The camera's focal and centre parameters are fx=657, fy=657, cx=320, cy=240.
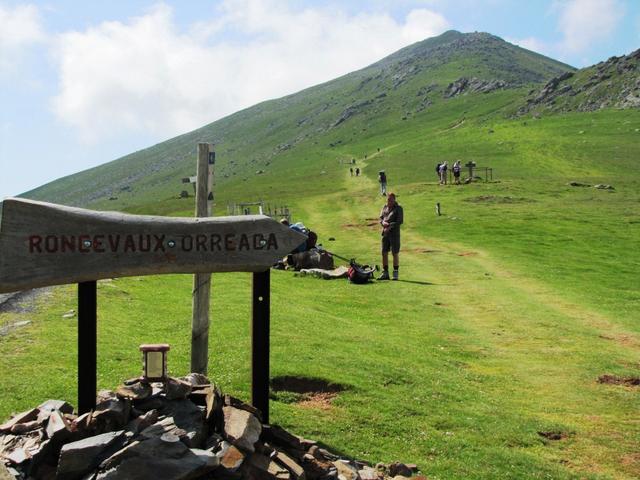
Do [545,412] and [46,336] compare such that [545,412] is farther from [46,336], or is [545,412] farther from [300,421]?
[46,336]

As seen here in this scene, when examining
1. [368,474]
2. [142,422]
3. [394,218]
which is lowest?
[368,474]

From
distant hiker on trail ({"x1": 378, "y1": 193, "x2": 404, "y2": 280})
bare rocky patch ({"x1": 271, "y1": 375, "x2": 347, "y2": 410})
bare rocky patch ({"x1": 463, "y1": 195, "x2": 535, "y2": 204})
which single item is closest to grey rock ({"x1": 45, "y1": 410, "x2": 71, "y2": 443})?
bare rocky patch ({"x1": 271, "y1": 375, "x2": 347, "y2": 410})

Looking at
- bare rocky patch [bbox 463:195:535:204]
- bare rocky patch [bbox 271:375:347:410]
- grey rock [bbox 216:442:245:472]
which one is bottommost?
bare rocky patch [bbox 271:375:347:410]

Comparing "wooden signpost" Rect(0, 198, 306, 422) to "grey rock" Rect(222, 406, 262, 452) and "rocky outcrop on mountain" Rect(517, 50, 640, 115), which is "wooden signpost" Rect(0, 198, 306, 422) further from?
"rocky outcrop on mountain" Rect(517, 50, 640, 115)

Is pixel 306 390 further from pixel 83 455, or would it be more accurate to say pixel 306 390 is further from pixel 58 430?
pixel 83 455

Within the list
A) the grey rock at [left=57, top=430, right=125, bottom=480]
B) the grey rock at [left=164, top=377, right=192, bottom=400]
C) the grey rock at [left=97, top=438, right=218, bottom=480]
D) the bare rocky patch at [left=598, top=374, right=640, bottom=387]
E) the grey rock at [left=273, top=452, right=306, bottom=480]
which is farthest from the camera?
the bare rocky patch at [left=598, top=374, right=640, bottom=387]

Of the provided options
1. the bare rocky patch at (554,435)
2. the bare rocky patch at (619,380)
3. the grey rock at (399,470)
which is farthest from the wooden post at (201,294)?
the bare rocky patch at (619,380)

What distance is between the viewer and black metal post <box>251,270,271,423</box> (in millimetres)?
10141

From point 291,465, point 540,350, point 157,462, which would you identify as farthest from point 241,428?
point 540,350

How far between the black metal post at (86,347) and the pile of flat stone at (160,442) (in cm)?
23

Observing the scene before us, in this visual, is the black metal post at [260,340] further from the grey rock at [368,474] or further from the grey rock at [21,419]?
the grey rock at [21,419]

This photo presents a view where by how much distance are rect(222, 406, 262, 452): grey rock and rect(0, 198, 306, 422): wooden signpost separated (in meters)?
1.11

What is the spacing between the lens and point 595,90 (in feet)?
560

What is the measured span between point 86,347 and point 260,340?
2554 millimetres
